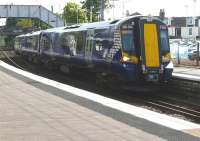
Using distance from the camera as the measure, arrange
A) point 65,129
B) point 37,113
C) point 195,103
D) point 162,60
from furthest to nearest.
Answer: point 162,60 < point 195,103 < point 37,113 < point 65,129

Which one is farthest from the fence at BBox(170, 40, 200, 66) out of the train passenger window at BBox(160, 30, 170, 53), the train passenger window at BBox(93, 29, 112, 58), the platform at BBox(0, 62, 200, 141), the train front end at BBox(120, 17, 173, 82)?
the platform at BBox(0, 62, 200, 141)

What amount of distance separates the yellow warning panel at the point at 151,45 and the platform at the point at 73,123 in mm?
5844

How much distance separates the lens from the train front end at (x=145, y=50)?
1981 cm

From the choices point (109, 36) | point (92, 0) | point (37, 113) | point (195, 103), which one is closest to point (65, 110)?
point (37, 113)

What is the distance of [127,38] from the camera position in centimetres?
2008

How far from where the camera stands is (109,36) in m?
20.8

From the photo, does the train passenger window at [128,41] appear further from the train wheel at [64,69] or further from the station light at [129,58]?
the train wheel at [64,69]

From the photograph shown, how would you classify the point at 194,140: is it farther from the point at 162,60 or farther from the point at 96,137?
the point at 162,60

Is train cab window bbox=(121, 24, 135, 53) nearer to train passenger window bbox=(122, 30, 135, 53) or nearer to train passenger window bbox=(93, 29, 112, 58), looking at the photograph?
train passenger window bbox=(122, 30, 135, 53)

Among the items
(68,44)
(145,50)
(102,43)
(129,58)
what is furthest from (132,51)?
(68,44)

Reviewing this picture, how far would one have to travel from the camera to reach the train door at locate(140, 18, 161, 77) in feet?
65.5

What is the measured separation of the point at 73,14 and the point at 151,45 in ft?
321

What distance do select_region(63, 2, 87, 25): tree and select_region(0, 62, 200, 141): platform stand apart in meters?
99.1

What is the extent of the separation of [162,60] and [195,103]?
2847mm
